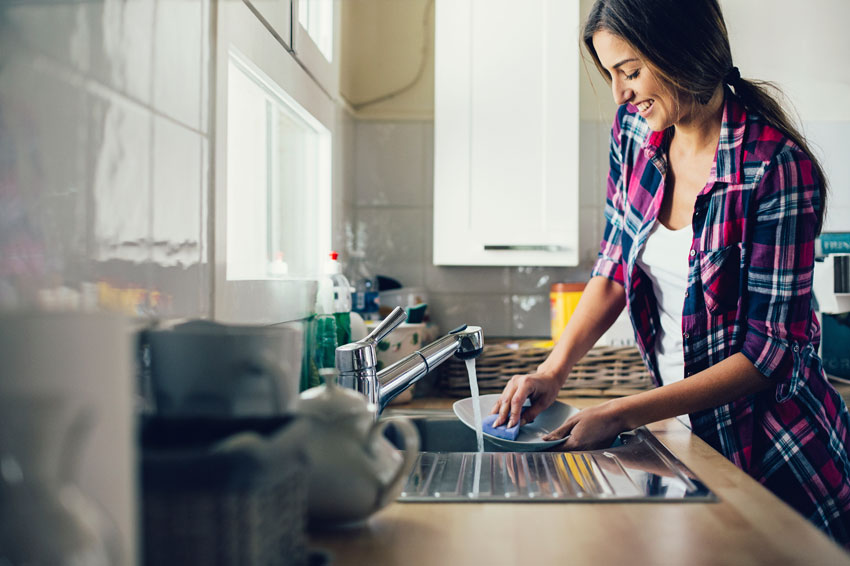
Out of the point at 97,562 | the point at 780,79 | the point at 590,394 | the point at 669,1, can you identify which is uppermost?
the point at 780,79

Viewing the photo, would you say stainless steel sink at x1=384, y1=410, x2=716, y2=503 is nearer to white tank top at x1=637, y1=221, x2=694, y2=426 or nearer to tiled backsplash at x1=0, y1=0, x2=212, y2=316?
white tank top at x1=637, y1=221, x2=694, y2=426

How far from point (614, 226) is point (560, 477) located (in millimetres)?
739

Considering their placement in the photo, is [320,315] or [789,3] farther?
[789,3]

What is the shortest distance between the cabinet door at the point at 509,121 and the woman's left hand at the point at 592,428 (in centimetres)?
93

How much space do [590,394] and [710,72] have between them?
34.2 inches

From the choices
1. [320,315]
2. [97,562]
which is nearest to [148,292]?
[97,562]

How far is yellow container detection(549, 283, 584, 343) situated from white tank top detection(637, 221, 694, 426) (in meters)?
0.57

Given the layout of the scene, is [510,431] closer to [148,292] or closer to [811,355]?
[811,355]

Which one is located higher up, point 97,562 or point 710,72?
point 710,72

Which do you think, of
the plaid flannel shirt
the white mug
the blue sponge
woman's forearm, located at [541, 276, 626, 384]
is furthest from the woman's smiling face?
the white mug

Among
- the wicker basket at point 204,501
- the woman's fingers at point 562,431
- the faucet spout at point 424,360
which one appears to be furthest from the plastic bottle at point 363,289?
the wicker basket at point 204,501

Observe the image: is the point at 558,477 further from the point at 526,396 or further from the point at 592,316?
the point at 592,316

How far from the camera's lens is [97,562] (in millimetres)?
383

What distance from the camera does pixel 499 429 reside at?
127 cm
